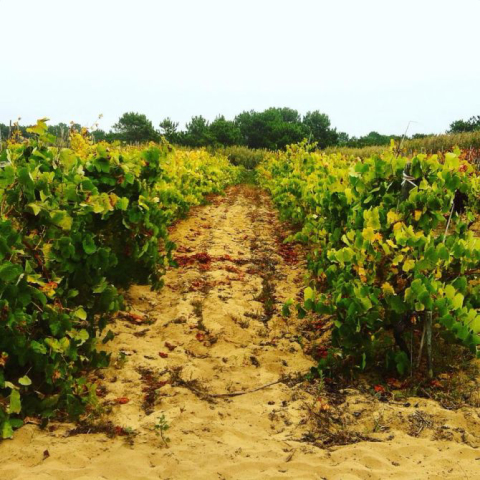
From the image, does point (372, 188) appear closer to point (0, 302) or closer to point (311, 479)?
point (311, 479)

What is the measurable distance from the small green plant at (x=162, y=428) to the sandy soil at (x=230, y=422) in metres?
0.02

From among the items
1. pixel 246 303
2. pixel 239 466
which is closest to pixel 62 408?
pixel 239 466

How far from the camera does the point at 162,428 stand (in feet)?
9.66

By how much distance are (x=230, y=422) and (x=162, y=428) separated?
47cm

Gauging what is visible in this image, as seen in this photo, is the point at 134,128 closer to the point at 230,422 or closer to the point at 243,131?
the point at 243,131

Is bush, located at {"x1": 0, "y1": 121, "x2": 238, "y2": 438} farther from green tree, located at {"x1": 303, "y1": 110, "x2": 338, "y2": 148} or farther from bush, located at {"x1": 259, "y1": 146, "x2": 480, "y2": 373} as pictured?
green tree, located at {"x1": 303, "y1": 110, "x2": 338, "y2": 148}

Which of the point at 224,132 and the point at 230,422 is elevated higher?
the point at 224,132

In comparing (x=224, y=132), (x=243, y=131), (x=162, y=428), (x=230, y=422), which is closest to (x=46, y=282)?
(x=162, y=428)

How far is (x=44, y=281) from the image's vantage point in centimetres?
306

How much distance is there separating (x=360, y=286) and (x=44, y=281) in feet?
7.38

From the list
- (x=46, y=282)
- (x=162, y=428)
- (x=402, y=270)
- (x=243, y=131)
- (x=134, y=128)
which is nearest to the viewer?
(x=162, y=428)

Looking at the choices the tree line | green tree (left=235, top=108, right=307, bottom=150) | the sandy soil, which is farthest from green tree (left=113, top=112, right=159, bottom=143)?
the sandy soil

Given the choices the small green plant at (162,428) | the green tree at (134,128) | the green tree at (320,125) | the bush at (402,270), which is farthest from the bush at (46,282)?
the green tree at (320,125)

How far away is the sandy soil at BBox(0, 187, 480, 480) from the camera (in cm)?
255
